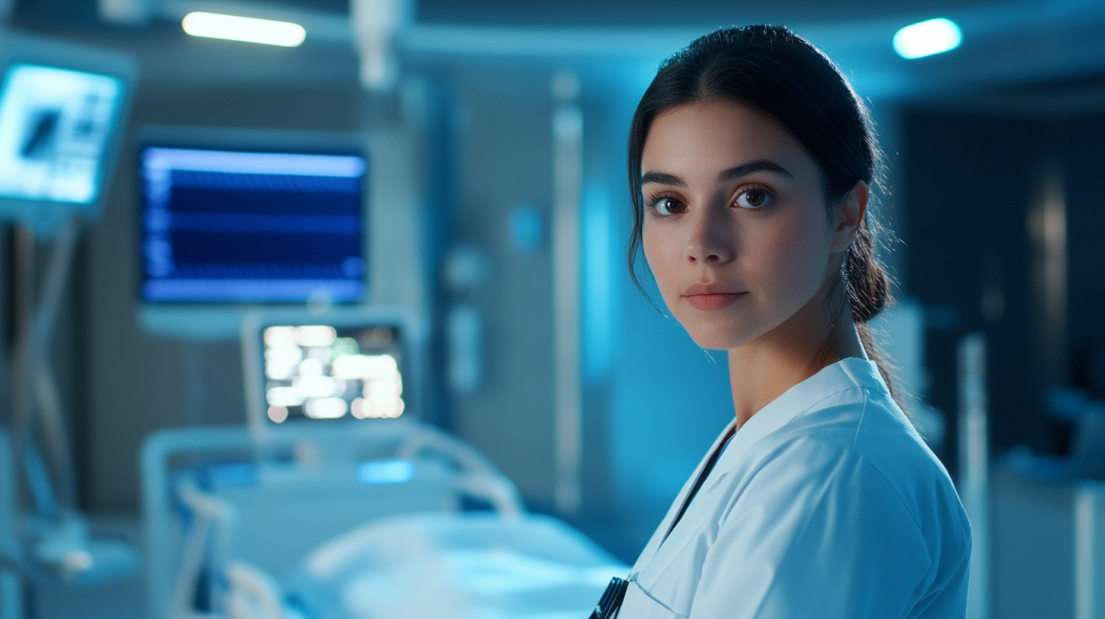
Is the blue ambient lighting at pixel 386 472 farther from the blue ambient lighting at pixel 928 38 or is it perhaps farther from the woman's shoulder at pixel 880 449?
the blue ambient lighting at pixel 928 38

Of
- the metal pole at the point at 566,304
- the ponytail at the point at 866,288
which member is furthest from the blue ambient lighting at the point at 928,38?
the ponytail at the point at 866,288

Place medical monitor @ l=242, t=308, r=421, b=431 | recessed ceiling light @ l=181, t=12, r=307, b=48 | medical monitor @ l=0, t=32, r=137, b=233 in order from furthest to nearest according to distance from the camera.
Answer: recessed ceiling light @ l=181, t=12, r=307, b=48, medical monitor @ l=242, t=308, r=421, b=431, medical monitor @ l=0, t=32, r=137, b=233

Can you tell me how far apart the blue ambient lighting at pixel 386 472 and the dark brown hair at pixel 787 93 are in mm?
1938

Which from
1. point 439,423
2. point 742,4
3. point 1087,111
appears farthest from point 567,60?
point 1087,111

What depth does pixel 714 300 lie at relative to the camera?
81 cm

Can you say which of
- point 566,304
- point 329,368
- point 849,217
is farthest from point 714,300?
point 566,304

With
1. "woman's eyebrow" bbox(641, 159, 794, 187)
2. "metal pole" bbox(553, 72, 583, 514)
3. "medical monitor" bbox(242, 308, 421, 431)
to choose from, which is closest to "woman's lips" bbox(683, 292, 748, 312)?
"woman's eyebrow" bbox(641, 159, 794, 187)

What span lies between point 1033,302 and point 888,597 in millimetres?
6419

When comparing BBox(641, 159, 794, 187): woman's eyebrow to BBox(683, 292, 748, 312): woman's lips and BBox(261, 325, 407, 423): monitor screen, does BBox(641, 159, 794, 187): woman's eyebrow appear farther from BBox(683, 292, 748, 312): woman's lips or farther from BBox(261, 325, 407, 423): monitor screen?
BBox(261, 325, 407, 423): monitor screen

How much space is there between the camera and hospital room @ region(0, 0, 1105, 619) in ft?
2.60

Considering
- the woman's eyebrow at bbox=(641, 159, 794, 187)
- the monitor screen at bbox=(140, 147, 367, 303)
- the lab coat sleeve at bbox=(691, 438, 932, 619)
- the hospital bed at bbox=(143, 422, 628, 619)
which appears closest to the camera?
the lab coat sleeve at bbox=(691, 438, 932, 619)

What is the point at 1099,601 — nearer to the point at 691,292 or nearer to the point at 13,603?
the point at 691,292

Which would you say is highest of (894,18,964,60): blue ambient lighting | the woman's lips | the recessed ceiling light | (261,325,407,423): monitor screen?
the recessed ceiling light

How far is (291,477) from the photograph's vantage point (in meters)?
2.55
